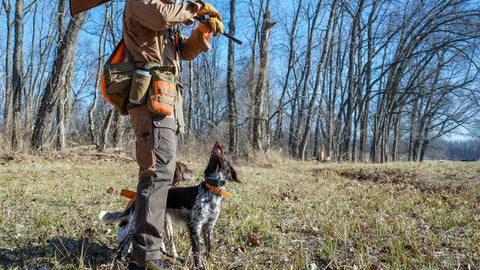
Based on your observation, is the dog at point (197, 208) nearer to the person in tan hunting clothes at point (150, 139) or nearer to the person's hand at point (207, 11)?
the person in tan hunting clothes at point (150, 139)

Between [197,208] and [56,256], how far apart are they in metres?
1.30

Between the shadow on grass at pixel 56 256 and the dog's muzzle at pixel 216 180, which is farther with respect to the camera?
the dog's muzzle at pixel 216 180

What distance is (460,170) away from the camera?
27.2ft

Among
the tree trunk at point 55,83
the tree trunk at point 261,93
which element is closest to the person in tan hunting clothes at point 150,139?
the tree trunk at point 55,83

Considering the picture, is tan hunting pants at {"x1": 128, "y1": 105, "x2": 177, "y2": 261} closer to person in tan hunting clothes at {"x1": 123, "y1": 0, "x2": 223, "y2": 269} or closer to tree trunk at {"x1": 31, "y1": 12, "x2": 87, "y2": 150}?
person in tan hunting clothes at {"x1": 123, "y1": 0, "x2": 223, "y2": 269}

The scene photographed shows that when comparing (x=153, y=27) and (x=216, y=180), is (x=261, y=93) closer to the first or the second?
(x=216, y=180)

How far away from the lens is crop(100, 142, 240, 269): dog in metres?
2.83

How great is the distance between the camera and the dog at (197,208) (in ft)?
9.29

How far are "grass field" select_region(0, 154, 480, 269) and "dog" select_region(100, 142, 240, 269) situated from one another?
20 cm

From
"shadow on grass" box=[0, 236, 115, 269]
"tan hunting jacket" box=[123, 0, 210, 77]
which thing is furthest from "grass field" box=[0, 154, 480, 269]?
"tan hunting jacket" box=[123, 0, 210, 77]

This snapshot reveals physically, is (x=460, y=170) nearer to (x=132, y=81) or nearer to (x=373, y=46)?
(x=132, y=81)

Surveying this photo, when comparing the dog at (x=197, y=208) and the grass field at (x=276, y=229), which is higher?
the dog at (x=197, y=208)

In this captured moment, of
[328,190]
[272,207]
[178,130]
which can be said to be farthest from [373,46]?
[178,130]

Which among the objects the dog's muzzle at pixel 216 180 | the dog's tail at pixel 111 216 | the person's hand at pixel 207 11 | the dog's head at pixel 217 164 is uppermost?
the person's hand at pixel 207 11
